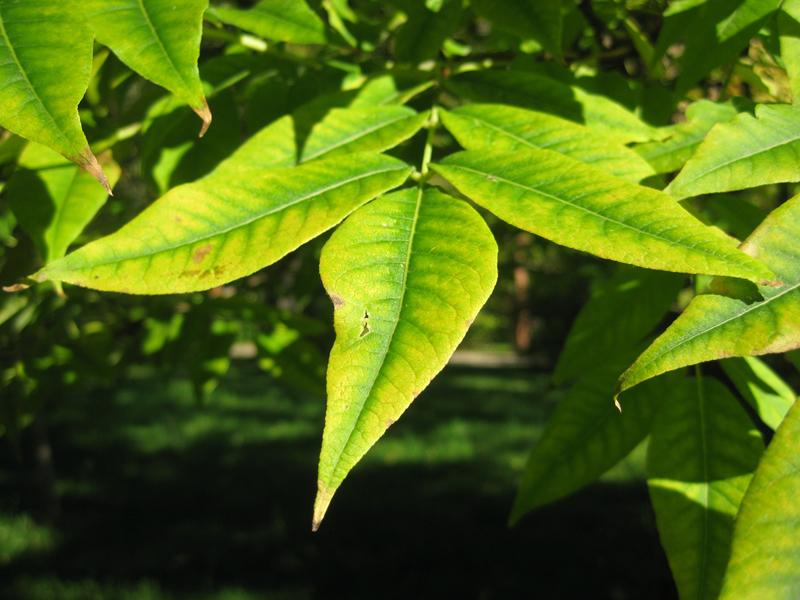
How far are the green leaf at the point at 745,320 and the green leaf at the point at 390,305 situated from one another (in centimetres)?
17

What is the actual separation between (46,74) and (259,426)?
9.08 meters

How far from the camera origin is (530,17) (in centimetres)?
123

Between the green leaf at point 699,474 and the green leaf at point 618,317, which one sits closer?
the green leaf at point 699,474

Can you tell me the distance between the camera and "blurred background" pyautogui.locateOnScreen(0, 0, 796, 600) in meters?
1.52

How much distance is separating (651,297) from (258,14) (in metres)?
0.87

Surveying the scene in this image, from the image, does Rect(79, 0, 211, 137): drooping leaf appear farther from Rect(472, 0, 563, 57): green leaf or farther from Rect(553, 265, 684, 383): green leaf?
Rect(553, 265, 684, 383): green leaf

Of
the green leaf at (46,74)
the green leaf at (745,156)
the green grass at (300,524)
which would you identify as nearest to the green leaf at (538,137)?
the green leaf at (745,156)

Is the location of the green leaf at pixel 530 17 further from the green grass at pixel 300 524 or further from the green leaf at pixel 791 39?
the green grass at pixel 300 524

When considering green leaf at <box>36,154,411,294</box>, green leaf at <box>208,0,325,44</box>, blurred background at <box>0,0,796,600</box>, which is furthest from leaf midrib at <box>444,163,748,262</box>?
green leaf at <box>208,0,325,44</box>

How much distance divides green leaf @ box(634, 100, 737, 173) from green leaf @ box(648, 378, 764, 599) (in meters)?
0.33

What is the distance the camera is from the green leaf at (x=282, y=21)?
1.39m

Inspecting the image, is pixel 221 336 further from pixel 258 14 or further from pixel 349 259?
pixel 349 259

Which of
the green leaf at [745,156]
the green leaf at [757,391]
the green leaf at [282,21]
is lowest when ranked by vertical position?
the green leaf at [757,391]

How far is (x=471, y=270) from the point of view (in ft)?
2.67
